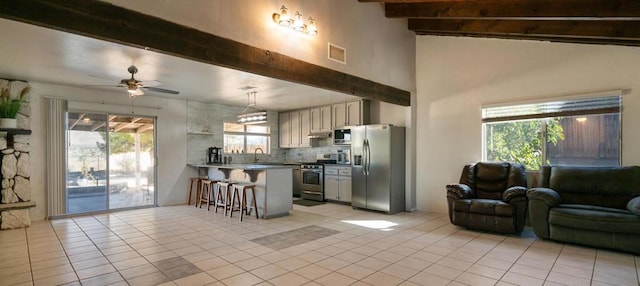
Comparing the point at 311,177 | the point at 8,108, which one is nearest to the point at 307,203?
the point at 311,177

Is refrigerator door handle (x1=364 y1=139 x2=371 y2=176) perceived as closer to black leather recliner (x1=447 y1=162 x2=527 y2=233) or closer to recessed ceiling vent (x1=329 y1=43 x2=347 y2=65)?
black leather recliner (x1=447 y1=162 x2=527 y2=233)

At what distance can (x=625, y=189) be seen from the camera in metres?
4.09

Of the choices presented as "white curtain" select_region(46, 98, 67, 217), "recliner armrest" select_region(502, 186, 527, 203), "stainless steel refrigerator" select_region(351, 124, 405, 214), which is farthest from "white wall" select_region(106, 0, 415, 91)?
"white curtain" select_region(46, 98, 67, 217)

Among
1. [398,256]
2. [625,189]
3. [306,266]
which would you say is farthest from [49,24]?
[625,189]

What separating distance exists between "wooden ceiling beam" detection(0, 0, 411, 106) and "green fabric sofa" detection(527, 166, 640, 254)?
333 cm

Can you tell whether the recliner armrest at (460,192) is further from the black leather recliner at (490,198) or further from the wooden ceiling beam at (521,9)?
the wooden ceiling beam at (521,9)

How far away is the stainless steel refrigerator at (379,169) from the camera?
608cm

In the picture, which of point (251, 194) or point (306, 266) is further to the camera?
point (251, 194)

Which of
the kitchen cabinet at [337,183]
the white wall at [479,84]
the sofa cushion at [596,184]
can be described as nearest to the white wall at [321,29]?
the white wall at [479,84]

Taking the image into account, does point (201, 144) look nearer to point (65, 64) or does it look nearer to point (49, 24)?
point (65, 64)

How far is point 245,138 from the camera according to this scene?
866 centimetres

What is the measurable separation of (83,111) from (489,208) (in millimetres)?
7372

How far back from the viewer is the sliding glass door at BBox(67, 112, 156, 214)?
19.9ft

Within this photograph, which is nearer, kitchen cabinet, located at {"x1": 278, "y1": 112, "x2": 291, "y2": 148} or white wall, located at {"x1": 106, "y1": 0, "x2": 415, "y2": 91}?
white wall, located at {"x1": 106, "y1": 0, "x2": 415, "y2": 91}
